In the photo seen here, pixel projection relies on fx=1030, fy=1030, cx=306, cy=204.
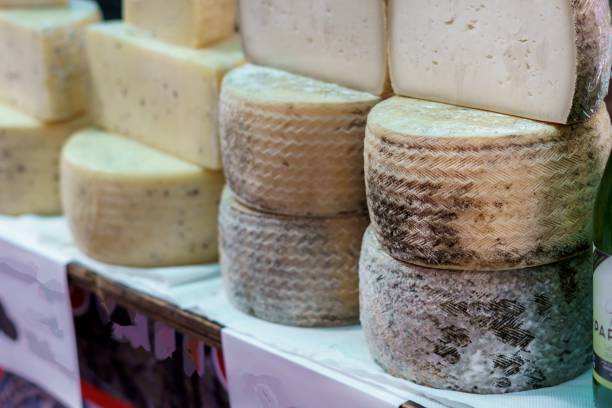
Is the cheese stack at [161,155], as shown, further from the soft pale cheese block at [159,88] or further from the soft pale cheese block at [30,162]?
the soft pale cheese block at [30,162]

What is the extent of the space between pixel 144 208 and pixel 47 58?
1.44ft

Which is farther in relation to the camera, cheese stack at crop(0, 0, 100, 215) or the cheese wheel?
cheese stack at crop(0, 0, 100, 215)

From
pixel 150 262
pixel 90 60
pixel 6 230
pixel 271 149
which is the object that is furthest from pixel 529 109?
pixel 6 230

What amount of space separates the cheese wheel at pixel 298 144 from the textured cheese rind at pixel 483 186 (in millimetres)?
155

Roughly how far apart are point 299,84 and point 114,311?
54cm

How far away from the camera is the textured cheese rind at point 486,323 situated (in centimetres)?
132

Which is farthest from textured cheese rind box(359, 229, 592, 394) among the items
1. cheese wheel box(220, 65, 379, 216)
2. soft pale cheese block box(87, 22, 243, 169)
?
soft pale cheese block box(87, 22, 243, 169)

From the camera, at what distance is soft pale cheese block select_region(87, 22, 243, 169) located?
1.78 meters

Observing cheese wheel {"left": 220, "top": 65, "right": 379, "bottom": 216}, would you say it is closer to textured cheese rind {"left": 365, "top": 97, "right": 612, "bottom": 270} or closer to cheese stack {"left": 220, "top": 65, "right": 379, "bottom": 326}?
cheese stack {"left": 220, "top": 65, "right": 379, "bottom": 326}

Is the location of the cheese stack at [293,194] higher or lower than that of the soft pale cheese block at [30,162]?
higher

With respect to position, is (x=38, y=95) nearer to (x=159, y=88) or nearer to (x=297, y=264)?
(x=159, y=88)

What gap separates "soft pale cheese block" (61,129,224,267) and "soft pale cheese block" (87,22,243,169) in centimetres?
5

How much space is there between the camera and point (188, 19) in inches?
71.6

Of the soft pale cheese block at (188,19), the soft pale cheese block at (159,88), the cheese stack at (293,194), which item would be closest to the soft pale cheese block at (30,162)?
the soft pale cheese block at (159,88)
